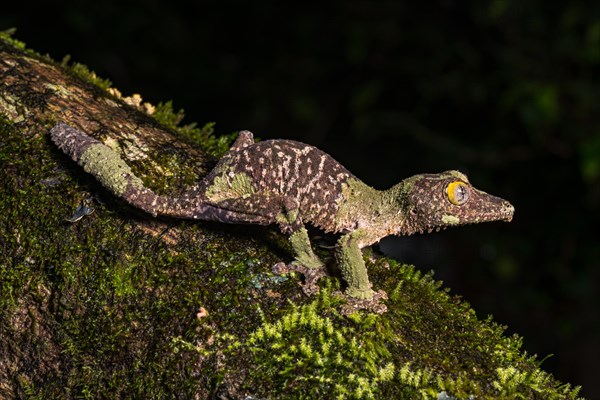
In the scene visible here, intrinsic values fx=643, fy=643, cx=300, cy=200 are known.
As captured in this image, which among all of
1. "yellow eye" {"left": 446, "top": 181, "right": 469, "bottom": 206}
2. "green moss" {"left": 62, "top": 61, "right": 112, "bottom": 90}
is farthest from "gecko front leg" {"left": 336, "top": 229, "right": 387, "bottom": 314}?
"green moss" {"left": 62, "top": 61, "right": 112, "bottom": 90}

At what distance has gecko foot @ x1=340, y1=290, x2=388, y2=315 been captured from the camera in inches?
139

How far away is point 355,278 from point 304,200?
0.78m

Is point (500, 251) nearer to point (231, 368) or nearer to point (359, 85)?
point (359, 85)

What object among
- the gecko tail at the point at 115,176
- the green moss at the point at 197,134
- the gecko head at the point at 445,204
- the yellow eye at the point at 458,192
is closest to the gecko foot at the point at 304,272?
the gecko tail at the point at 115,176

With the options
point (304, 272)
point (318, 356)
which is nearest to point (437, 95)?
point (304, 272)

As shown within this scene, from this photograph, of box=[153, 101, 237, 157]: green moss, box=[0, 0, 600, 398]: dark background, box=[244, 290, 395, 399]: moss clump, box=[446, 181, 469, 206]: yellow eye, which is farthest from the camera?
box=[0, 0, 600, 398]: dark background

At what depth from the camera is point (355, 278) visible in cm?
379

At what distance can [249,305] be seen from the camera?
3488mm

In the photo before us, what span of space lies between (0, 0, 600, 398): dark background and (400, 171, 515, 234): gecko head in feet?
13.5

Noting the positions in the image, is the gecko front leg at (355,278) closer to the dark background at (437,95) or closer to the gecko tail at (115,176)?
the gecko tail at (115,176)

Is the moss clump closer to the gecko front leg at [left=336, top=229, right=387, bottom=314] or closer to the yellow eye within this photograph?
the gecko front leg at [left=336, top=229, right=387, bottom=314]

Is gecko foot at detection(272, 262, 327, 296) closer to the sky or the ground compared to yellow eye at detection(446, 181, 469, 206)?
closer to the ground

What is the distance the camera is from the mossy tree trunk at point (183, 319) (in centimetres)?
325

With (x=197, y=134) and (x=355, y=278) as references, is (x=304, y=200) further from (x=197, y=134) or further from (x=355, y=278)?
(x=197, y=134)
